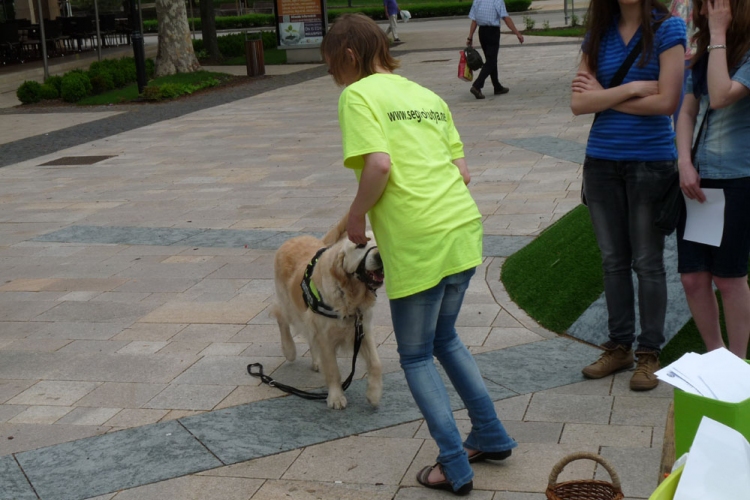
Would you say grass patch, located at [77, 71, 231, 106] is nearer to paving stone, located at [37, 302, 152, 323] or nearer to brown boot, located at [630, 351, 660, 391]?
paving stone, located at [37, 302, 152, 323]

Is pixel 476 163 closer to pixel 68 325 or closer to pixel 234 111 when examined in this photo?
pixel 68 325

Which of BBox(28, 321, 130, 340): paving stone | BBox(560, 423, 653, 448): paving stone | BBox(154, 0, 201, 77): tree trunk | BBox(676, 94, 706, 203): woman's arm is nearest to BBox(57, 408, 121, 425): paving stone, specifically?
BBox(28, 321, 130, 340): paving stone

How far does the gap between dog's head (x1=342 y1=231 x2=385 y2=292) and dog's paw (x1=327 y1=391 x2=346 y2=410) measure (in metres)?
0.78

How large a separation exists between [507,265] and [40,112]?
15.2 m

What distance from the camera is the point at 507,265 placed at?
23.3 ft

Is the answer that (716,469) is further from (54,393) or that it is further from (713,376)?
(54,393)

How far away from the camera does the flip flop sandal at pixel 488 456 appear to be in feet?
13.0

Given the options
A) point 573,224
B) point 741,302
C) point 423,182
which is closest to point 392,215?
point 423,182

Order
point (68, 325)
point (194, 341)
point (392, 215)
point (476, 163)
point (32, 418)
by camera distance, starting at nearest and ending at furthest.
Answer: point (392, 215)
point (32, 418)
point (194, 341)
point (68, 325)
point (476, 163)

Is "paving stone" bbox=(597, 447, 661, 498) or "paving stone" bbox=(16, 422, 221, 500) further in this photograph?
"paving stone" bbox=(16, 422, 221, 500)

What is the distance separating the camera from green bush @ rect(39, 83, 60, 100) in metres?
21.2

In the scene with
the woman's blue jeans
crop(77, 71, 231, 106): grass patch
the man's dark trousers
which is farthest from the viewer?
crop(77, 71, 231, 106): grass patch

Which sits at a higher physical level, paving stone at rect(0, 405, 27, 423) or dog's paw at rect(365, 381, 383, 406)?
dog's paw at rect(365, 381, 383, 406)

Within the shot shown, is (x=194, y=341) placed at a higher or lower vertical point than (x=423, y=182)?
lower
